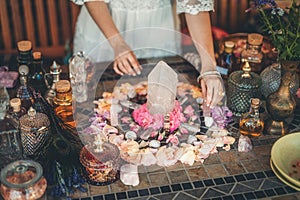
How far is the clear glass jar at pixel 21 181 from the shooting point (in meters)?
1.34

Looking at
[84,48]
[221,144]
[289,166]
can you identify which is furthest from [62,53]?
[289,166]

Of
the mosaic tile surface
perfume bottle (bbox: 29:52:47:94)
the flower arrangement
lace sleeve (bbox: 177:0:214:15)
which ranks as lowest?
the mosaic tile surface

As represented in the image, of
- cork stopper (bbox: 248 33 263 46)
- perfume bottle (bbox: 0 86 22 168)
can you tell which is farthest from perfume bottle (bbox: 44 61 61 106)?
cork stopper (bbox: 248 33 263 46)

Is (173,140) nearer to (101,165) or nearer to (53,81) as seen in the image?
(101,165)

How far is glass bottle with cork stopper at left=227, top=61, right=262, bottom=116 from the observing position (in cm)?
176

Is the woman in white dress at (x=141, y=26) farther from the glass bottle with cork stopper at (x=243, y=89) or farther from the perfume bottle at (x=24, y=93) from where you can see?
the perfume bottle at (x=24, y=93)

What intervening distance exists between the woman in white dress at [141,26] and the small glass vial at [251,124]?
153 millimetres

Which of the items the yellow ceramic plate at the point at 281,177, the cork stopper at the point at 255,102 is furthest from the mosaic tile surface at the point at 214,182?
the cork stopper at the point at 255,102

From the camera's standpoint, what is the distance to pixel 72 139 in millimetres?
1610

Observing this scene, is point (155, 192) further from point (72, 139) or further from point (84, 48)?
point (84, 48)

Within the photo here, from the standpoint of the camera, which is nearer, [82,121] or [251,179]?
[251,179]

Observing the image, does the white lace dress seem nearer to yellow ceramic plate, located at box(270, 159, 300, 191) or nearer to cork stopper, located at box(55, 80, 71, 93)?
cork stopper, located at box(55, 80, 71, 93)

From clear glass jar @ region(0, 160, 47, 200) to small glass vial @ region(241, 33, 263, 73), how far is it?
0.94 m

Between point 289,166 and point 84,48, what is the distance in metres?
1.17
